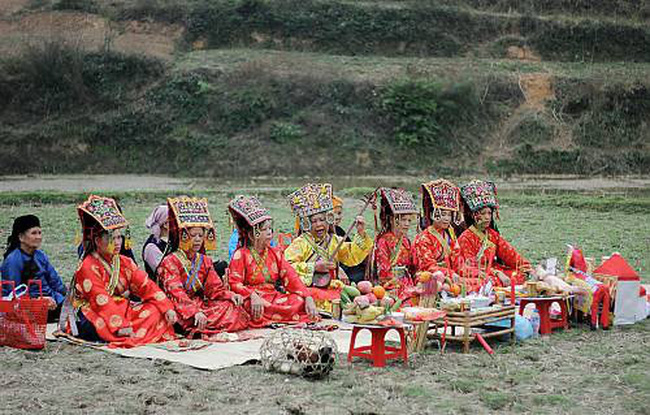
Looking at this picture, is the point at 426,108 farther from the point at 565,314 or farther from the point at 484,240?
the point at 565,314

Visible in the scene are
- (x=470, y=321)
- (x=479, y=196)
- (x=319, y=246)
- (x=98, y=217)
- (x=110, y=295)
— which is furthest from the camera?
(x=479, y=196)

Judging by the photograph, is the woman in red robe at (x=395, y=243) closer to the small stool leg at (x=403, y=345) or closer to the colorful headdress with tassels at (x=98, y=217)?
the small stool leg at (x=403, y=345)

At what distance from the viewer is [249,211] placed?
29.9ft

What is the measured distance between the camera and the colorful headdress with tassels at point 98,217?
8211mm


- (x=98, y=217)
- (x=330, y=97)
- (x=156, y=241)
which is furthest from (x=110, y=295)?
(x=330, y=97)

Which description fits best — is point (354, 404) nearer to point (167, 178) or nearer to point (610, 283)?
point (610, 283)

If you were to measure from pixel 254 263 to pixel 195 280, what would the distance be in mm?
664

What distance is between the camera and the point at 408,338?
798 cm

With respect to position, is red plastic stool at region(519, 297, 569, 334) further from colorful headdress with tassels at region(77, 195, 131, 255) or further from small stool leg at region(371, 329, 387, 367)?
colorful headdress with tassels at region(77, 195, 131, 255)

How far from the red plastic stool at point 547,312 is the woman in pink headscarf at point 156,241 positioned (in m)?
3.78

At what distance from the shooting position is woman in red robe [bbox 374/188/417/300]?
973 cm

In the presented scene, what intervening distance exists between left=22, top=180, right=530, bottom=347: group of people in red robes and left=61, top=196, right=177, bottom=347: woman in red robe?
0.01m

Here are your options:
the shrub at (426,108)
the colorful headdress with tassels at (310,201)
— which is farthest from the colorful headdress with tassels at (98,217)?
the shrub at (426,108)

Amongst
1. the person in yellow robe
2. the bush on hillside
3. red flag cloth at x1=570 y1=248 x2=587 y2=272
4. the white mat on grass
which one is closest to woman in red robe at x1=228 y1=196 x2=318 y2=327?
the person in yellow robe
